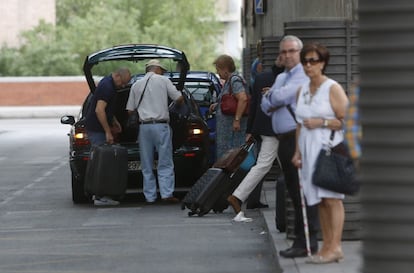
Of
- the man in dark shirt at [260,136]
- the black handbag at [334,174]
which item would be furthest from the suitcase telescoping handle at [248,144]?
the black handbag at [334,174]

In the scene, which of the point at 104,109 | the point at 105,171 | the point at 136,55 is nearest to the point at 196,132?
the point at 104,109

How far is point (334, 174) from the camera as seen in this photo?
9023mm

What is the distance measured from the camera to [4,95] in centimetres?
5956

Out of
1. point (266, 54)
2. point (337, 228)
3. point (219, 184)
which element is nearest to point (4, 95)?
point (266, 54)

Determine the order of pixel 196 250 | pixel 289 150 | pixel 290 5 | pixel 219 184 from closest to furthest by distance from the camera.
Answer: pixel 289 150, pixel 196 250, pixel 219 184, pixel 290 5

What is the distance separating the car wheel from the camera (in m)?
16.0

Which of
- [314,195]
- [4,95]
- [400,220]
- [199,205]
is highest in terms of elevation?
[400,220]

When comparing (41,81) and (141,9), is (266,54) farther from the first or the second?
(141,9)

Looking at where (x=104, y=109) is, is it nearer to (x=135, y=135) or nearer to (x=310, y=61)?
(x=135, y=135)

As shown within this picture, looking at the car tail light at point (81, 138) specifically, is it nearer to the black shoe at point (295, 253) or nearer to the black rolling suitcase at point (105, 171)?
the black rolling suitcase at point (105, 171)

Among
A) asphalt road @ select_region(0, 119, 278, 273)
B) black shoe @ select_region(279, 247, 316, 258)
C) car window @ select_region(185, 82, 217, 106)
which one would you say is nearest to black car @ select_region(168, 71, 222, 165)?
car window @ select_region(185, 82, 217, 106)

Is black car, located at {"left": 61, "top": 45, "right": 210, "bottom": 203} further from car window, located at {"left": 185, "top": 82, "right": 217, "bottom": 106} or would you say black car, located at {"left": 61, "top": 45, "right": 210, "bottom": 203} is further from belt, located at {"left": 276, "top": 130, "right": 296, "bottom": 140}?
belt, located at {"left": 276, "top": 130, "right": 296, "bottom": 140}

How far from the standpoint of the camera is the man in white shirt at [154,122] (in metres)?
15.4

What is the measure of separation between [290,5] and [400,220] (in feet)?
43.1
